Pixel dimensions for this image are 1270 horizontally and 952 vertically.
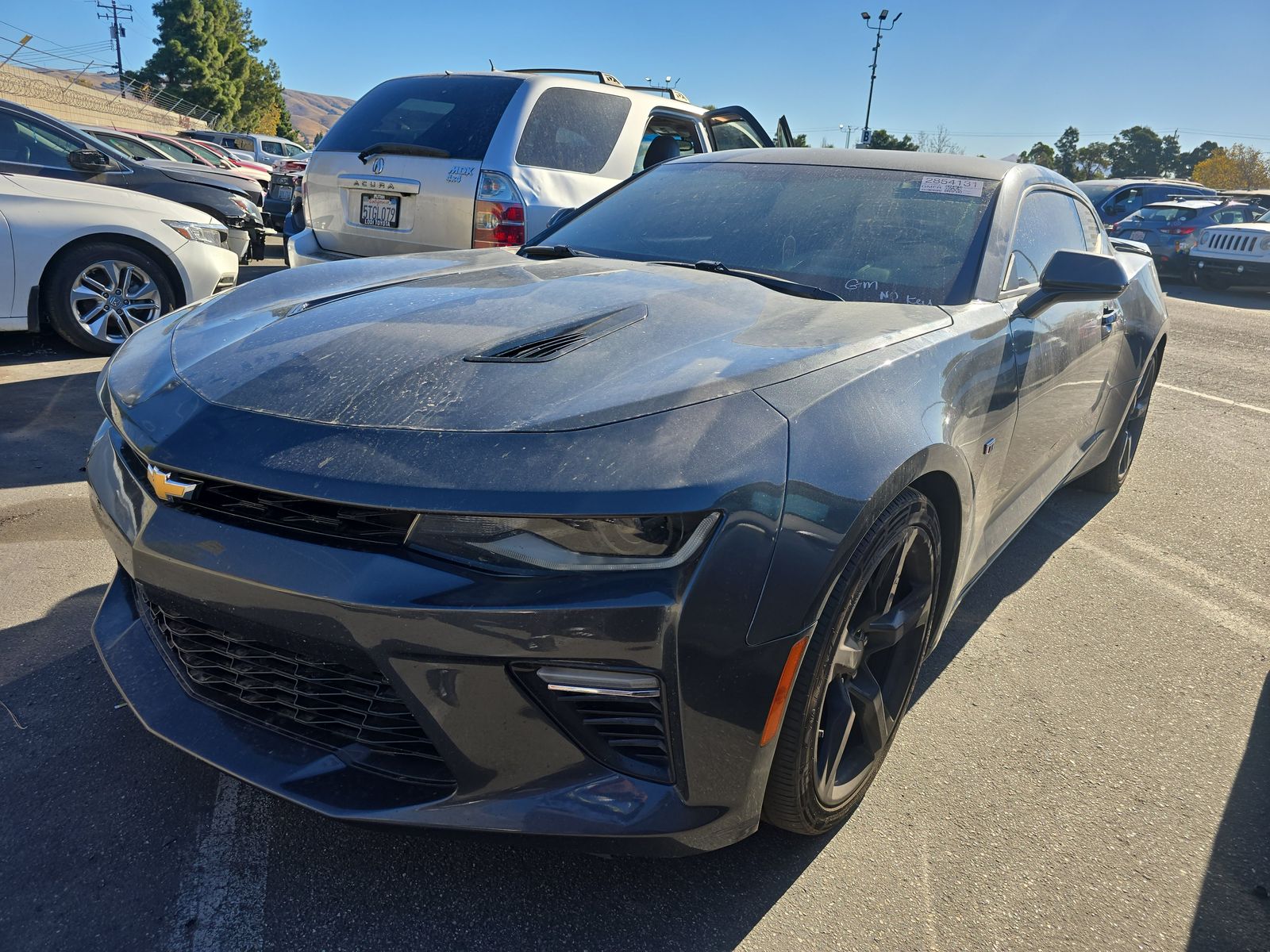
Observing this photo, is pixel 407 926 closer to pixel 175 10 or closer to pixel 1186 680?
pixel 1186 680

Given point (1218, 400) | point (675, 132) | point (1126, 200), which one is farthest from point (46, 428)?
point (1126, 200)

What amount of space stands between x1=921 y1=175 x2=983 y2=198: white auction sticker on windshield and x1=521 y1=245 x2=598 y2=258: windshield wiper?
110cm

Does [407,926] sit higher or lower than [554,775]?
lower

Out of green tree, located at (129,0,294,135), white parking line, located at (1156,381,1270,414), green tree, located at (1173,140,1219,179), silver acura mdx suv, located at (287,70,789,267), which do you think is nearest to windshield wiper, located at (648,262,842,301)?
silver acura mdx suv, located at (287,70,789,267)

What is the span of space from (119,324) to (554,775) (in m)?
5.35

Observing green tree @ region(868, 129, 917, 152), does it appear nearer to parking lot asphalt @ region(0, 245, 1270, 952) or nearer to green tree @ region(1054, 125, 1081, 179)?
green tree @ region(1054, 125, 1081, 179)

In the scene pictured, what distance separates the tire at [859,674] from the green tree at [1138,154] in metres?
91.0

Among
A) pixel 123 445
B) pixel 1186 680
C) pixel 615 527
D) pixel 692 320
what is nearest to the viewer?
pixel 615 527

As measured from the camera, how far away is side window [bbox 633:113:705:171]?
20.3 feet

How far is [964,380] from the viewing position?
2201 mm

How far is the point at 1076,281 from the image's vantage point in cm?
262

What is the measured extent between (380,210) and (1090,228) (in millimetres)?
3580

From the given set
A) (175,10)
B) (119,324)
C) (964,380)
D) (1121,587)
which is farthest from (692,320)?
(175,10)

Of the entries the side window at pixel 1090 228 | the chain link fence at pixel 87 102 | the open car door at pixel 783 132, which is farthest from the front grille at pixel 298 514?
the chain link fence at pixel 87 102
